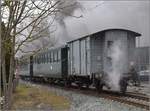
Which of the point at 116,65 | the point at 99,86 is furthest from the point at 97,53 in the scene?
the point at 99,86

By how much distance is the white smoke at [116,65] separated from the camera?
64.5ft

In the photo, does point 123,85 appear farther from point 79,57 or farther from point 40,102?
point 40,102

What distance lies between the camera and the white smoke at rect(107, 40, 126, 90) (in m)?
19.7

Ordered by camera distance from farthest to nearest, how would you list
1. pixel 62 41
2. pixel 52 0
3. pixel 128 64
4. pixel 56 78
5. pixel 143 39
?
pixel 62 41
pixel 56 78
pixel 143 39
pixel 128 64
pixel 52 0

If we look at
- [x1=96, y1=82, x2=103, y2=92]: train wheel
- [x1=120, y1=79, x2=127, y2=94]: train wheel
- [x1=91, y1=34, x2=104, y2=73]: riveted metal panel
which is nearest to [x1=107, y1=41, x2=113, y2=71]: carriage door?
[x1=91, y1=34, x2=104, y2=73]: riveted metal panel

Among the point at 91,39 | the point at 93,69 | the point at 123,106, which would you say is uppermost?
the point at 91,39

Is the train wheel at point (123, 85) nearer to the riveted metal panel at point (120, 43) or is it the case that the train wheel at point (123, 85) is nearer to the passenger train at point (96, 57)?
the passenger train at point (96, 57)

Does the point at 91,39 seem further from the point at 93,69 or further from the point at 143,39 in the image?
the point at 143,39

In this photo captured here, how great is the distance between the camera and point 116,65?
19875 millimetres

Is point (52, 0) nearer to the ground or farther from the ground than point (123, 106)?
farther from the ground

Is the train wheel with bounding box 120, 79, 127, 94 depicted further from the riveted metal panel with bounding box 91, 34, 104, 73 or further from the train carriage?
the riveted metal panel with bounding box 91, 34, 104, 73

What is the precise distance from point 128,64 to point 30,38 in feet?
45.5

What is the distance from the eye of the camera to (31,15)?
250 inches

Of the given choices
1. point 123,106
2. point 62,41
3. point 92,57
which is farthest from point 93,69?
point 62,41
